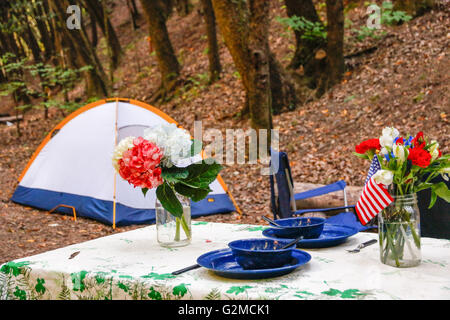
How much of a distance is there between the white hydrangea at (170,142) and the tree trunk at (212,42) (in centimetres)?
917

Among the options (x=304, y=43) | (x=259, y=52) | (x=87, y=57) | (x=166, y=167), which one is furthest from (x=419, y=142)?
(x=87, y=57)

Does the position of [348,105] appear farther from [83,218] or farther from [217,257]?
[217,257]

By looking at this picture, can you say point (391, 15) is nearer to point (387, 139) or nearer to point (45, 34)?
point (387, 139)

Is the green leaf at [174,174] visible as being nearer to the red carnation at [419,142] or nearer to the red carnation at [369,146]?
the red carnation at [369,146]

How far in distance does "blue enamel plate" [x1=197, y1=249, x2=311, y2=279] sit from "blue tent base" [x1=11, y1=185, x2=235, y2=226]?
3.84 metres

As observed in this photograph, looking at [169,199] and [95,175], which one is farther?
[95,175]

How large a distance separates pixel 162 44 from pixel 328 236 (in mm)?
10469

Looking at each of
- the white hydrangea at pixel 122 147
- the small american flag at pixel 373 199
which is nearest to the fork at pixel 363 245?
the small american flag at pixel 373 199

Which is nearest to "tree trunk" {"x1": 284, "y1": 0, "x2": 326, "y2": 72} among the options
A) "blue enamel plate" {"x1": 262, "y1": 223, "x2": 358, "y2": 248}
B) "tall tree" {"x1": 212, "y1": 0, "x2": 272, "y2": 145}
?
"tall tree" {"x1": 212, "y1": 0, "x2": 272, "y2": 145}

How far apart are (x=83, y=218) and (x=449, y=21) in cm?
683

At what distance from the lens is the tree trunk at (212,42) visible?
35.7 ft

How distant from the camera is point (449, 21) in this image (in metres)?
8.27

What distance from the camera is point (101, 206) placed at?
18.2 ft
